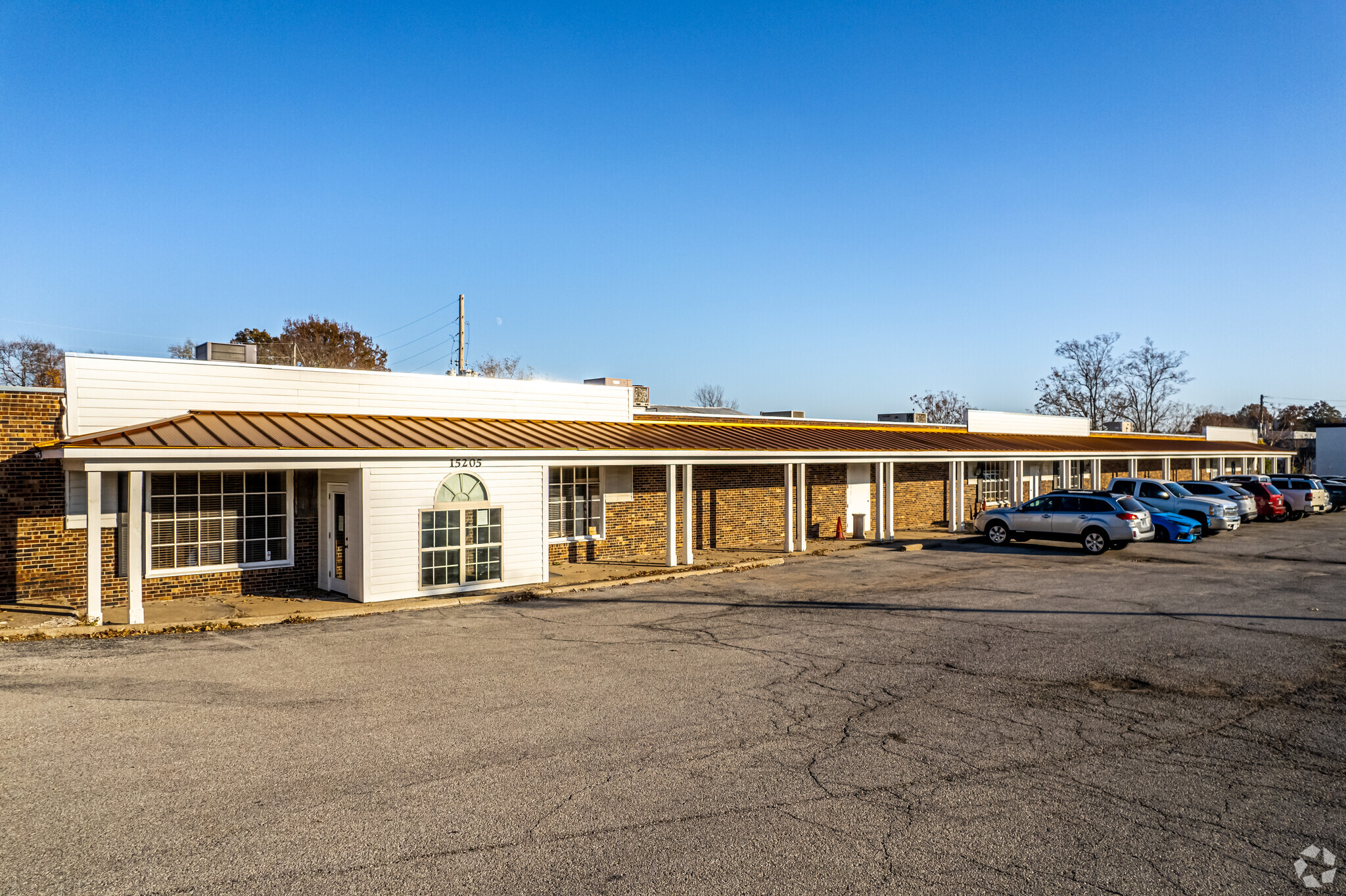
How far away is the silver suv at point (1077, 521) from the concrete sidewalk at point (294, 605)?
6.98 meters

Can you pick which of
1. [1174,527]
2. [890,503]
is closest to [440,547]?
[890,503]

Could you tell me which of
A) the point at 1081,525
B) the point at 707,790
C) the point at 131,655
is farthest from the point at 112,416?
the point at 1081,525

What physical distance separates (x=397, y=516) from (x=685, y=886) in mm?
11989

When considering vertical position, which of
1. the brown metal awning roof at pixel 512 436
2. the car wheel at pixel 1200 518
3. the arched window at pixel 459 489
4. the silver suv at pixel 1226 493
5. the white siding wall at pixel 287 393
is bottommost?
the car wheel at pixel 1200 518

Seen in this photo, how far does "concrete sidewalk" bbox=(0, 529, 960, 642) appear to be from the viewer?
12.8m

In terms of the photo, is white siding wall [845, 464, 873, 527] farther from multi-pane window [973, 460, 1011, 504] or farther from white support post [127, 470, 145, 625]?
white support post [127, 470, 145, 625]

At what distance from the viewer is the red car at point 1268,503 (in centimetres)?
3316

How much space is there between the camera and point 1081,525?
77.0ft

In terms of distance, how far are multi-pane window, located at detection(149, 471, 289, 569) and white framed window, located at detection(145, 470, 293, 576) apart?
11mm

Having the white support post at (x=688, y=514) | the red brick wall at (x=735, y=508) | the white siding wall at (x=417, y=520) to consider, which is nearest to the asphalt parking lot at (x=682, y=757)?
the white siding wall at (x=417, y=520)

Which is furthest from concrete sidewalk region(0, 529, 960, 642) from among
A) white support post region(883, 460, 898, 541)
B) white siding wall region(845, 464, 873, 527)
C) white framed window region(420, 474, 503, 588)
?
white siding wall region(845, 464, 873, 527)

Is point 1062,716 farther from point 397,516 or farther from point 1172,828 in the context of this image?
point 397,516

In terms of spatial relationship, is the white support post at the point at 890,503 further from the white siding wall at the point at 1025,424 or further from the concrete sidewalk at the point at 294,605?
the white siding wall at the point at 1025,424

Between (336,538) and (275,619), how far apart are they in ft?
9.52
